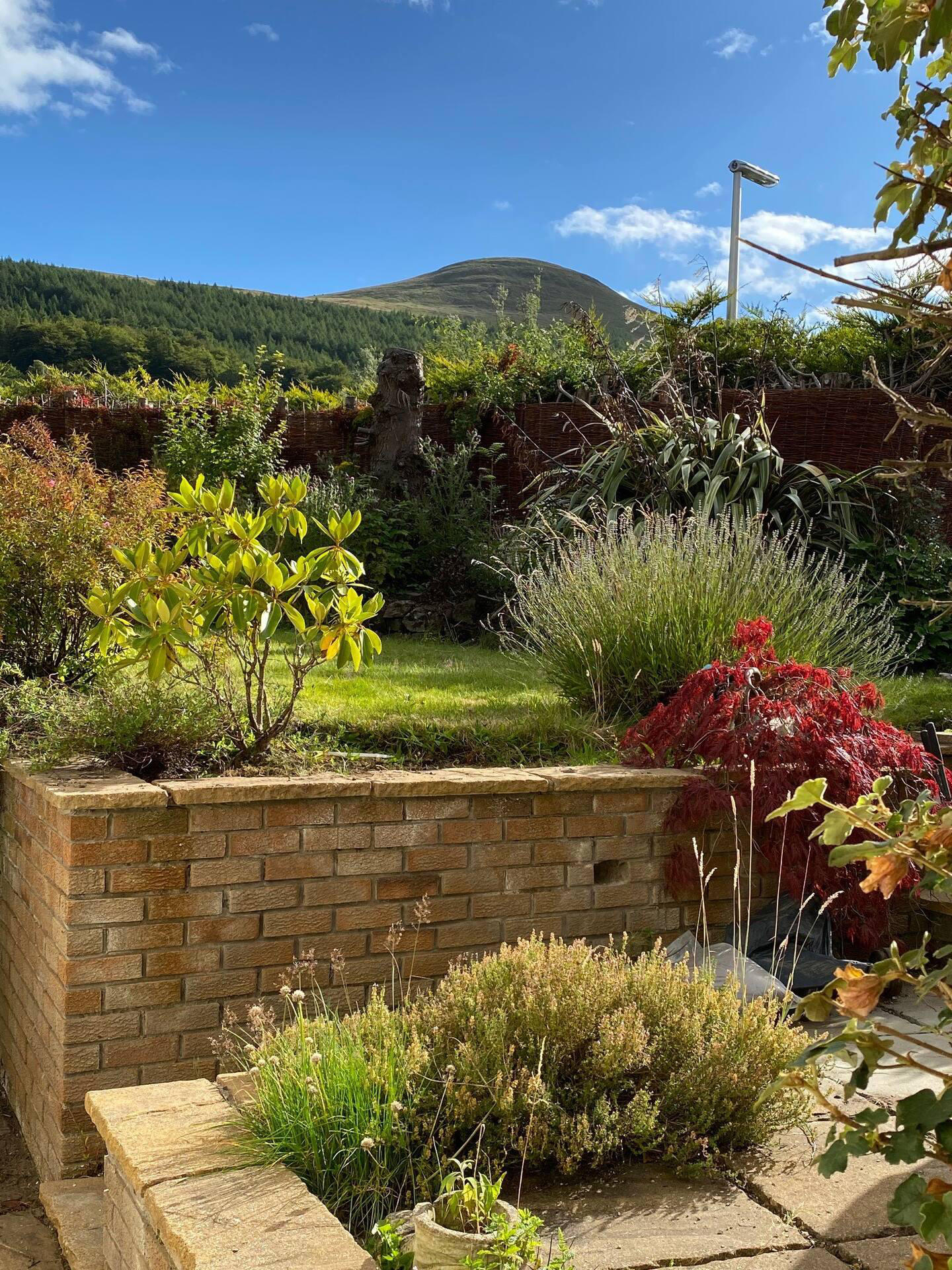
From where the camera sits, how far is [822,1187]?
2299 millimetres

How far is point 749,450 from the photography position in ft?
25.0

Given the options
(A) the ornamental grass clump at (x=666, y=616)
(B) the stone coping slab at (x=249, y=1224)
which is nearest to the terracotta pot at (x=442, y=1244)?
(B) the stone coping slab at (x=249, y=1224)

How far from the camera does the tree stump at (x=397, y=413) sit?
951 cm

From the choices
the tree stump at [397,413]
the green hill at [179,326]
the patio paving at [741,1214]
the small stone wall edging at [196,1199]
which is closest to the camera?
the small stone wall edging at [196,1199]

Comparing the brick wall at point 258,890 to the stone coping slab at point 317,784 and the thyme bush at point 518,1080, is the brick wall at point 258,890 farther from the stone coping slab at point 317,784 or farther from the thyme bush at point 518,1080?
the thyme bush at point 518,1080

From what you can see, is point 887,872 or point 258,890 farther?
point 258,890

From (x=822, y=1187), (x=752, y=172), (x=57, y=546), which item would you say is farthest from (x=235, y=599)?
(x=752, y=172)

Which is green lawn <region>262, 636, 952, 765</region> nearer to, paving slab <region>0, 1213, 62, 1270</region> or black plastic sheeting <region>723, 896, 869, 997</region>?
black plastic sheeting <region>723, 896, 869, 997</region>

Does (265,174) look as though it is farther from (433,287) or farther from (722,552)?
(433,287)

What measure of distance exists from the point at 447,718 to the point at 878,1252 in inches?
115

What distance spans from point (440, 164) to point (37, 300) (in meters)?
21.0

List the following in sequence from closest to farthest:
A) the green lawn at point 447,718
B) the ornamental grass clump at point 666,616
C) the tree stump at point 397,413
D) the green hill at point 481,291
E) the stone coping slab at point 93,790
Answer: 1. the stone coping slab at point 93,790
2. the green lawn at point 447,718
3. the ornamental grass clump at point 666,616
4. the tree stump at point 397,413
5. the green hill at point 481,291

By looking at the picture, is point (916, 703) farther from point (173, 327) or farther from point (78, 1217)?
point (173, 327)

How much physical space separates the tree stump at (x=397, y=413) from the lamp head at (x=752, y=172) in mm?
4210
